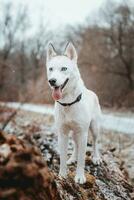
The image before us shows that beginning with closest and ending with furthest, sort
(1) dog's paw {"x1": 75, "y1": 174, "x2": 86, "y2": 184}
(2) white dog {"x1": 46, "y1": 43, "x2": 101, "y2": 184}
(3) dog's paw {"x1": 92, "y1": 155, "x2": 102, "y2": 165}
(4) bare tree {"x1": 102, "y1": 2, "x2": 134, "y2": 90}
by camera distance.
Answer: (2) white dog {"x1": 46, "y1": 43, "x2": 101, "y2": 184} → (1) dog's paw {"x1": 75, "y1": 174, "x2": 86, "y2": 184} → (3) dog's paw {"x1": 92, "y1": 155, "x2": 102, "y2": 165} → (4) bare tree {"x1": 102, "y1": 2, "x2": 134, "y2": 90}

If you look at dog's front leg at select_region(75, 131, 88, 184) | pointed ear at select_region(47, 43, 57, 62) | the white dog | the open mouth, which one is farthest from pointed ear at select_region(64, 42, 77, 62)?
dog's front leg at select_region(75, 131, 88, 184)

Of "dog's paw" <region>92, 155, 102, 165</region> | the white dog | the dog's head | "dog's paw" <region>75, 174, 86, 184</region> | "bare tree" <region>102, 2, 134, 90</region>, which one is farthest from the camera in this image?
"bare tree" <region>102, 2, 134, 90</region>

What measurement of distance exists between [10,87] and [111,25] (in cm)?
2669

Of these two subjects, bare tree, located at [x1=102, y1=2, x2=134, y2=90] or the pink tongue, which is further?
bare tree, located at [x1=102, y1=2, x2=134, y2=90]

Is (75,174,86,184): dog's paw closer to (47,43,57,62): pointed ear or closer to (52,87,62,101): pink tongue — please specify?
(52,87,62,101): pink tongue

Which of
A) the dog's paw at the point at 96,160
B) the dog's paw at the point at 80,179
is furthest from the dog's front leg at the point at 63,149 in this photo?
the dog's paw at the point at 96,160

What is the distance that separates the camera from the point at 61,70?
19.2ft

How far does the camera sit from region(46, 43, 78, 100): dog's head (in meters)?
5.70

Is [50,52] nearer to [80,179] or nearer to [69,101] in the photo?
[69,101]

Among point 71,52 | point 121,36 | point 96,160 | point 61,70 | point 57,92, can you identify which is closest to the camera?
point 57,92

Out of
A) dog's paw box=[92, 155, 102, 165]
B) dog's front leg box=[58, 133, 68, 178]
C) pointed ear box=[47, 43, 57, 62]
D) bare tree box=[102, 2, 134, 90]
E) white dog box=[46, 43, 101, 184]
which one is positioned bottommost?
dog's paw box=[92, 155, 102, 165]

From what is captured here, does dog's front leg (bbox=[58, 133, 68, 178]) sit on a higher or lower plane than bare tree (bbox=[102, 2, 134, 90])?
lower

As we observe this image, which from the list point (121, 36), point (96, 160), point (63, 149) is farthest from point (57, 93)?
point (121, 36)

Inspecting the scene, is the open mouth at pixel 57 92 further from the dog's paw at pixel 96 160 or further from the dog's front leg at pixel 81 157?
the dog's paw at pixel 96 160
